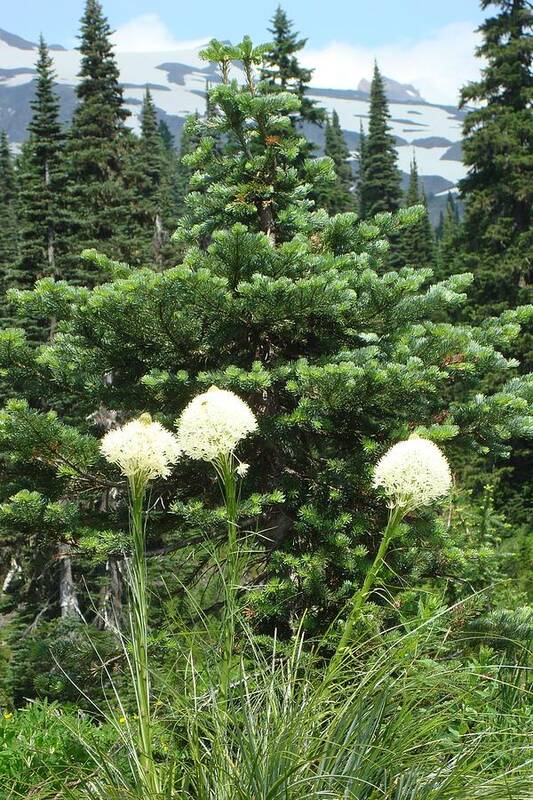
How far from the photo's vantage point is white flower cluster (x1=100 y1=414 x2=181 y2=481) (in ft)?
7.86

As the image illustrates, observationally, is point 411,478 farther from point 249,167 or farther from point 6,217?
point 6,217

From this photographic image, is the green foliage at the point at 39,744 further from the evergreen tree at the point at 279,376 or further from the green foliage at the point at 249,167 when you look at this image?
the green foliage at the point at 249,167

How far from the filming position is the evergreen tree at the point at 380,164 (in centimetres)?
3491

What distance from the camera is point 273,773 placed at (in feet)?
7.62

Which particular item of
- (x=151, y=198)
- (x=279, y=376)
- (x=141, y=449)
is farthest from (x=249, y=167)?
(x=151, y=198)

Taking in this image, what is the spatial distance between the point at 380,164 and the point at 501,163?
17.5 m

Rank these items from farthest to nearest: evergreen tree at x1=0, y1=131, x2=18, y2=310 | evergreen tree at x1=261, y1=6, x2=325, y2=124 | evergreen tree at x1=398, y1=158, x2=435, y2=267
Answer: evergreen tree at x1=398, y1=158, x2=435, y2=267, evergreen tree at x1=0, y1=131, x2=18, y2=310, evergreen tree at x1=261, y1=6, x2=325, y2=124

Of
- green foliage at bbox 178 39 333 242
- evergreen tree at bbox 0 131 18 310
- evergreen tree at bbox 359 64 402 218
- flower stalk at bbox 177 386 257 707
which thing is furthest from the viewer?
evergreen tree at bbox 359 64 402 218

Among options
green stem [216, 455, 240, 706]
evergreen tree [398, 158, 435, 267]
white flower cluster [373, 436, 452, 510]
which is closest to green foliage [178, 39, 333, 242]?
white flower cluster [373, 436, 452, 510]

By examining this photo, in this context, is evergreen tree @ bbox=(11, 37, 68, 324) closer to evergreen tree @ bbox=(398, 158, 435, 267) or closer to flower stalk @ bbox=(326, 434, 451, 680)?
flower stalk @ bbox=(326, 434, 451, 680)

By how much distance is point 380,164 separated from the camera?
34.9 meters

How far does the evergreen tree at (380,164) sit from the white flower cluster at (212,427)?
32857 mm

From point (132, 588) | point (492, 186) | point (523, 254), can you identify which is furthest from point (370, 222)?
point (492, 186)

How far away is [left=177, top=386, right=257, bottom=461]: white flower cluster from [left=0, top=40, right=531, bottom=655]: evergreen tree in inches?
78.7
